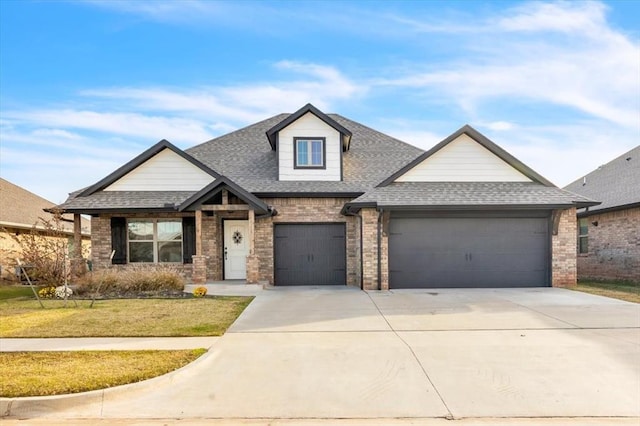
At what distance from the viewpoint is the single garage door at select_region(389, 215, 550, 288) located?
13.8 metres

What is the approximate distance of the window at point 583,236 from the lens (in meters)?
18.4

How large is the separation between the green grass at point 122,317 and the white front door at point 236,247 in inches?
145

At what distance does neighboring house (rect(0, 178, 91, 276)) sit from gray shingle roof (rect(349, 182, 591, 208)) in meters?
12.7

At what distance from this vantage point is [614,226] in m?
16.5

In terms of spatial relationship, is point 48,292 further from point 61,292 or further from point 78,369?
point 78,369

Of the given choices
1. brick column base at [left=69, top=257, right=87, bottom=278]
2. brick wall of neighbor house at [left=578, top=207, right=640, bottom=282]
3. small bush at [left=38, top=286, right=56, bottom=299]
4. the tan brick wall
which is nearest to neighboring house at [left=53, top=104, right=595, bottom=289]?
the tan brick wall

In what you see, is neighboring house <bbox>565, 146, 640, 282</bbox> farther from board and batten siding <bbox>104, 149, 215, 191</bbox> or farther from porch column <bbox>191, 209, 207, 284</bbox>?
board and batten siding <bbox>104, 149, 215, 191</bbox>

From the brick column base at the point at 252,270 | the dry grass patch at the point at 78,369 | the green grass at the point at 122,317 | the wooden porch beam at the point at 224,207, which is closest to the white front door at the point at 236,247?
the wooden porch beam at the point at 224,207

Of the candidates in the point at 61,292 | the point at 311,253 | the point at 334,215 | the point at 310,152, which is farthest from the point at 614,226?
the point at 61,292

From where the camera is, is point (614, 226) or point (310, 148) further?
point (614, 226)

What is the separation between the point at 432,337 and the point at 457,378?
198 centimetres

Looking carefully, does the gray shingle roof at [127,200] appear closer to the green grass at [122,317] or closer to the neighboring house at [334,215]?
the neighboring house at [334,215]

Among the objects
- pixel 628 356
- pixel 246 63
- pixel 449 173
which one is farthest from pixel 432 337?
pixel 246 63

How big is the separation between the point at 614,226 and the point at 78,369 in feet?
62.2
